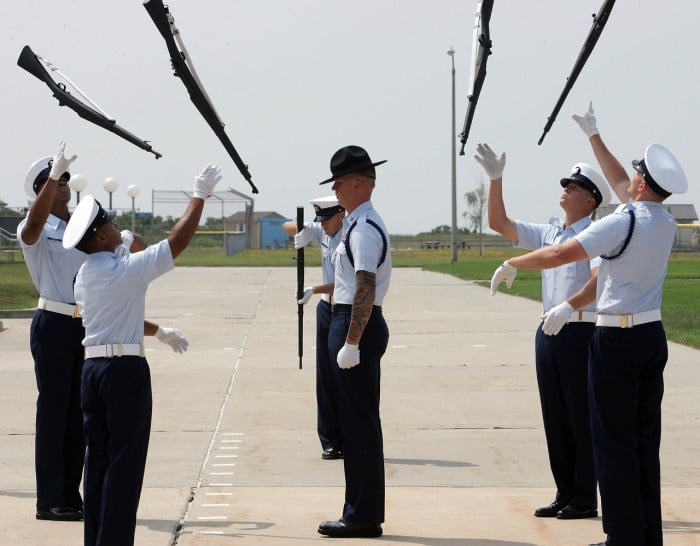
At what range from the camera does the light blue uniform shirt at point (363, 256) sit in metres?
6.87

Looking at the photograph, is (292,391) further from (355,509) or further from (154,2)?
(154,2)

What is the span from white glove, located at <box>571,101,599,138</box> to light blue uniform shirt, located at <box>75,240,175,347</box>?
2.60 meters

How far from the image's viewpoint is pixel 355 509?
22.4 feet

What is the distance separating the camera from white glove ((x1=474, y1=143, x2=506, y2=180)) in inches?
279

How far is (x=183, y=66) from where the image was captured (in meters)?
6.59

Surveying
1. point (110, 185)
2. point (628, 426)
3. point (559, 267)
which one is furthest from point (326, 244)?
point (110, 185)

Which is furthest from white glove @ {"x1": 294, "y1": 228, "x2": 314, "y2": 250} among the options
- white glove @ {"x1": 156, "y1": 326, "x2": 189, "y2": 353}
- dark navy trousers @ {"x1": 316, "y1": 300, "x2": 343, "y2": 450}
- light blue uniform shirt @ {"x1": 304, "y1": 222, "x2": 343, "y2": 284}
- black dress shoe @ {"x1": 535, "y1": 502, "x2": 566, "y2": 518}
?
black dress shoe @ {"x1": 535, "y1": 502, "x2": 566, "y2": 518}

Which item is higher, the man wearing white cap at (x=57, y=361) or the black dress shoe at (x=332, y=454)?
the man wearing white cap at (x=57, y=361)

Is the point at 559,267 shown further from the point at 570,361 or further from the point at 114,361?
the point at 114,361

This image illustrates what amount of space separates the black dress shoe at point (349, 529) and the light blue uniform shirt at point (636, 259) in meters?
1.69

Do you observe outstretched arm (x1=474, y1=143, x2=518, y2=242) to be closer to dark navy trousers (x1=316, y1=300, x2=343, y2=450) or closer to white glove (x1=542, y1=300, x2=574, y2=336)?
white glove (x1=542, y1=300, x2=574, y2=336)

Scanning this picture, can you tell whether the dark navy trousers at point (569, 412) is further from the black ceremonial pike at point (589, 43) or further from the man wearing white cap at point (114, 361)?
the man wearing white cap at point (114, 361)

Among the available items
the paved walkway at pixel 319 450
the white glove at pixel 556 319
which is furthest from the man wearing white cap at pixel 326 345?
the white glove at pixel 556 319

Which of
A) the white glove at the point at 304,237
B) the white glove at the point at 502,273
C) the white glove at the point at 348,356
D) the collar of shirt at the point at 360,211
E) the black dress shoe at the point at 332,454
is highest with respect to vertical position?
the collar of shirt at the point at 360,211
